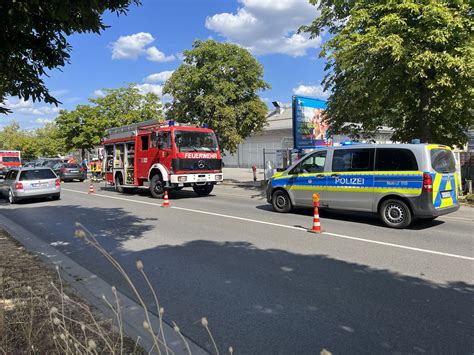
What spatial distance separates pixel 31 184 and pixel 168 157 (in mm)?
5397

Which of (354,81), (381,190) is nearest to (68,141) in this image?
(354,81)

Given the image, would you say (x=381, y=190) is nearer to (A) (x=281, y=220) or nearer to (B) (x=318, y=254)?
(A) (x=281, y=220)

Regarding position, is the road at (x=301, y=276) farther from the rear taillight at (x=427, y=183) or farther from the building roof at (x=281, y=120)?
the building roof at (x=281, y=120)

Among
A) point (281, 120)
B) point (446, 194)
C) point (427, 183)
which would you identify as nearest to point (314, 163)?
point (427, 183)

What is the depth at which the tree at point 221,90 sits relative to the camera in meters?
21.1

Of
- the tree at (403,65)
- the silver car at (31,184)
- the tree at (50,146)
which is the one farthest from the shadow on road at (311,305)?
the tree at (50,146)

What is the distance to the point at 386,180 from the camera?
8.79 m

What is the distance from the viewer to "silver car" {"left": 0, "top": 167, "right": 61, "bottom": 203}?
50.0 ft

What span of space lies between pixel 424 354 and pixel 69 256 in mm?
5725

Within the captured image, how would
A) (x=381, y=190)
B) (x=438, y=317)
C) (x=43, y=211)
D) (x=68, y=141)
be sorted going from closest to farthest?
(x=438, y=317) → (x=381, y=190) → (x=43, y=211) → (x=68, y=141)

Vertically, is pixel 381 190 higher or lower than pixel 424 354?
higher

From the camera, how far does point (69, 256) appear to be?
6949mm

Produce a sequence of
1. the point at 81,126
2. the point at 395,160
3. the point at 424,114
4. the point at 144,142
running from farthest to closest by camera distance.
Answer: the point at 81,126 < the point at 144,142 < the point at 424,114 < the point at 395,160

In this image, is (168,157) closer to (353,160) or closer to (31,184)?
(31,184)
